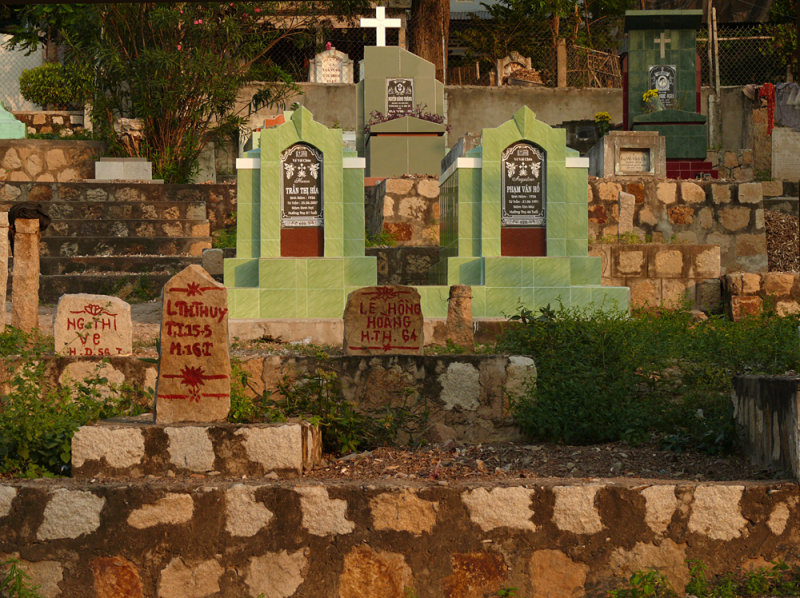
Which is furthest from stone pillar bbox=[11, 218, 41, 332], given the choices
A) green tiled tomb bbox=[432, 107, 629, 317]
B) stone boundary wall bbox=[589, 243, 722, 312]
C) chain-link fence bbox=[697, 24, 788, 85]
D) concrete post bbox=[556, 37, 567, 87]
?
chain-link fence bbox=[697, 24, 788, 85]

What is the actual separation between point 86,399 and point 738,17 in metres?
24.8

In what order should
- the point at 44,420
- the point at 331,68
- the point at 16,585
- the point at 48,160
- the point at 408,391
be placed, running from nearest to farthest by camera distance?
the point at 16,585 → the point at 44,420 → the point at 408,391 → the point at 48,160 → the point at 331,68

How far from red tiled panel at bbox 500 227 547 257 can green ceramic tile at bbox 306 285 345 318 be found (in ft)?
5.65

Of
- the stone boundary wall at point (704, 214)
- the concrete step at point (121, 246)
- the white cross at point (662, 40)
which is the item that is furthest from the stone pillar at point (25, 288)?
the white cross at point (662, 40)

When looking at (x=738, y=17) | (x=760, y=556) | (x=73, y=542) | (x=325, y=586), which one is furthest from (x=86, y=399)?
(x=738, y=17)

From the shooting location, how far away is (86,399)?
6.36 metres

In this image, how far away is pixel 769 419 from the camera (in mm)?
5090

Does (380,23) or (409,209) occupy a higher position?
(380,23)

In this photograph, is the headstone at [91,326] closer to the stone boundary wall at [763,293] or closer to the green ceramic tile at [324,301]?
the green ceramic tile at [324,301]

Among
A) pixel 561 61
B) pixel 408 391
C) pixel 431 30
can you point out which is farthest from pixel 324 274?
pixel 561 61

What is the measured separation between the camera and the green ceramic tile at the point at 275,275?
34.4 ft

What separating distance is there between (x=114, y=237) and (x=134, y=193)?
160 centimetres

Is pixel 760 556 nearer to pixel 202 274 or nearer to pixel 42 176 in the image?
pixel 202 274

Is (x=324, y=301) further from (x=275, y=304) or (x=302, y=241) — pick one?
(x=302, y=241)
